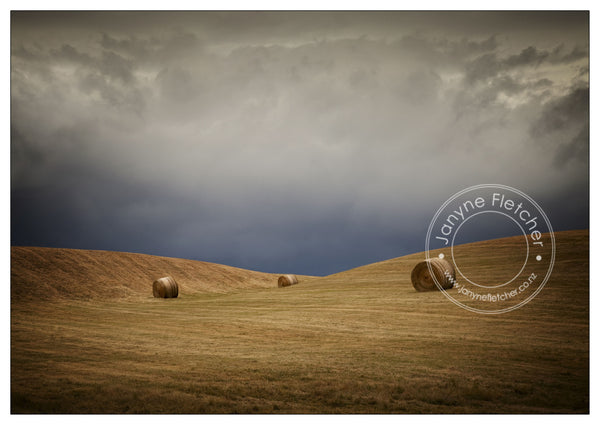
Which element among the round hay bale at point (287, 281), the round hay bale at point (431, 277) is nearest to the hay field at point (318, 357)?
the round hay bale at point (431, 277)

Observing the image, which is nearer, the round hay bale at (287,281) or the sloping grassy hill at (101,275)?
the sloping grassy hill at (101,275)

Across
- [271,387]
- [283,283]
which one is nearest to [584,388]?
[271,387]

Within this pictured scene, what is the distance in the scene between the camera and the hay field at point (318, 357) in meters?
5.99

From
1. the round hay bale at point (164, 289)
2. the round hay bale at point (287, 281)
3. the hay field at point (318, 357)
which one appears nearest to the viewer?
the hay field at point (318, 357)

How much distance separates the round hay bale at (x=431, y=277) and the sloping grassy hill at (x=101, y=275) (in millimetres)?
21787

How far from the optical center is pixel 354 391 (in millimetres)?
6359

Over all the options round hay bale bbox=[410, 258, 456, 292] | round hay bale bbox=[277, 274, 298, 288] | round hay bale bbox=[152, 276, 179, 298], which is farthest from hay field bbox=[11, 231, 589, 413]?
round hay bale bbox=[277, 274, 298, 288]

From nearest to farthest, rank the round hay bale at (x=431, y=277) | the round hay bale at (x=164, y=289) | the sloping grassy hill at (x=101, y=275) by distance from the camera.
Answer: the round hay bale at (x=431, y=277), the sloping grassy hill at (x=101, y=275), the round hay bale at (x=164, y=289)

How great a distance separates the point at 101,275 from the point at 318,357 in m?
29.6

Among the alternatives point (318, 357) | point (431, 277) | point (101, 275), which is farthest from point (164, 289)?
point (318, 357)

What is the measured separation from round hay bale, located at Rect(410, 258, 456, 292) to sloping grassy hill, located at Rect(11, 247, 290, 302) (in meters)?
21.8

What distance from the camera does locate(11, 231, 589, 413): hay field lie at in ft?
19.7

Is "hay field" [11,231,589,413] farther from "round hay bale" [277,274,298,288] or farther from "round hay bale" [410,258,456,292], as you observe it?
"round hay bale" [277,274,298,288]

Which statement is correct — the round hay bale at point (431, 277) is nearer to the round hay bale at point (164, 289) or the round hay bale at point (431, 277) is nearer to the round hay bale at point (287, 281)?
the round hay bale at point (287, 281)
